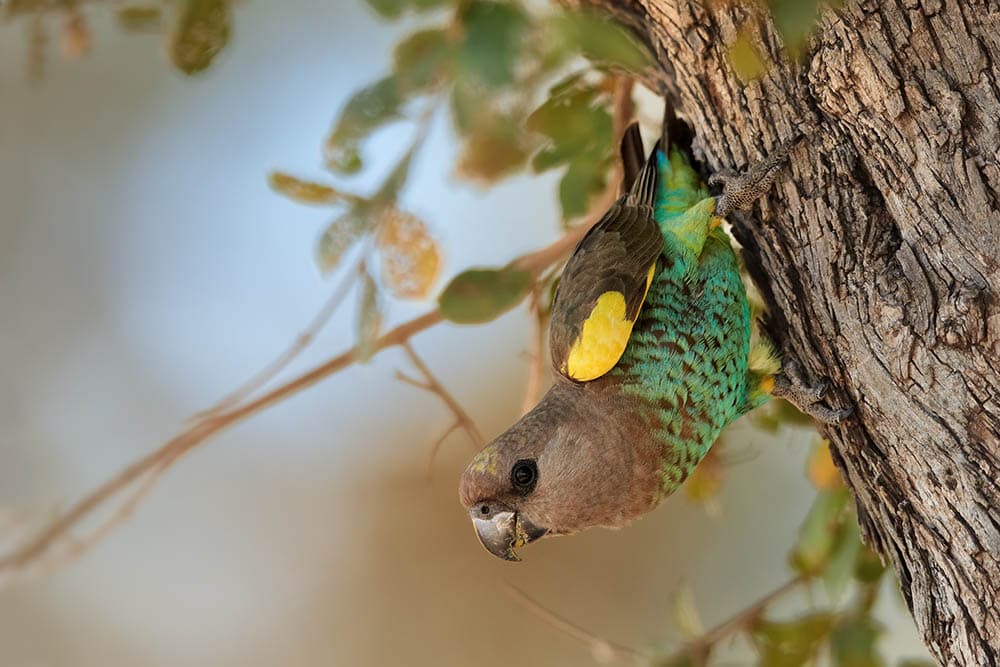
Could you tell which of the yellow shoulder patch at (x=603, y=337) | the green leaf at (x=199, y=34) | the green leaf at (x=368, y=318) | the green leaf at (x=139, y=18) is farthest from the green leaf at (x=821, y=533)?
the green leaf at (x=139, y=18)

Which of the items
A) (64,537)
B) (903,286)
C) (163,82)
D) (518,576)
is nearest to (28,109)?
(163,82)

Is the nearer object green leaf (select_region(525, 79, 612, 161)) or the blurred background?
green leaf (select_region(525, 79, 612, 161))

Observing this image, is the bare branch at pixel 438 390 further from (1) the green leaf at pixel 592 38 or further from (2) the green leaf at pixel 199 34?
(1) the green leaf at pixel 592 38

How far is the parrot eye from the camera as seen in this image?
2.60 meters

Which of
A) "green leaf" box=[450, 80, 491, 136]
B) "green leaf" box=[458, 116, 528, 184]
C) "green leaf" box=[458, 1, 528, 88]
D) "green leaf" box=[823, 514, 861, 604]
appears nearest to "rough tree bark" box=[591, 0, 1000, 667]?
"green leaf" box=[823, 514, 861, 604]

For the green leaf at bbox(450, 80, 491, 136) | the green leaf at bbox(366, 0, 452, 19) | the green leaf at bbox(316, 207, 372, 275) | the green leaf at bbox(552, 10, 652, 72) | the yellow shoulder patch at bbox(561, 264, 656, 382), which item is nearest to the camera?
the green leaf at bbox(552, 10, 652, 72)

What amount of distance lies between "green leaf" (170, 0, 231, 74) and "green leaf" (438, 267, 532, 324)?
2.93ft

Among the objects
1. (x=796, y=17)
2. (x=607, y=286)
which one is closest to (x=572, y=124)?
(x=607, y=286)

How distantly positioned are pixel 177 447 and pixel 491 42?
189cm

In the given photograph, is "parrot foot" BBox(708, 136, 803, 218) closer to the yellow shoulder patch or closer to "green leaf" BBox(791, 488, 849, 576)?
the yellow shoulder patch

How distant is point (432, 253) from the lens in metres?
2.60

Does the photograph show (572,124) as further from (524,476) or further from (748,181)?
(524,476)

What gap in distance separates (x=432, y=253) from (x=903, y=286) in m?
1.16

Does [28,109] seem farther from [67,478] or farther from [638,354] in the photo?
[638,354]
